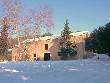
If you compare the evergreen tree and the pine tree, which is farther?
the evergreen tree

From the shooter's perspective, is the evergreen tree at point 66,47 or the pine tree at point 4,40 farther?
the evergreen tree at point 66,47

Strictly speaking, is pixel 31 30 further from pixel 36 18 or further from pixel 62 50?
pixel 62 50

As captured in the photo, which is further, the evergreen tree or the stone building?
the stone building

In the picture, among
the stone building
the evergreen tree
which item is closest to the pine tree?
Result: the stone building

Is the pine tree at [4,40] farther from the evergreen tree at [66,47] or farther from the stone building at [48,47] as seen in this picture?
the evergreen tree at [66,47]

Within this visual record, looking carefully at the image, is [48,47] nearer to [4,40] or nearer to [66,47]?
[66,47]

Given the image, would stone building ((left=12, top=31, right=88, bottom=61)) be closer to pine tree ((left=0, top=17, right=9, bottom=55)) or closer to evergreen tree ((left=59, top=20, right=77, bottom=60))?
evergreen tree ((left=59, top=20, right=77, bottom=60))

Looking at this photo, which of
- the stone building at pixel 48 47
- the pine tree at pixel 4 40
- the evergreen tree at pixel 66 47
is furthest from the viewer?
the stone building at pixel 48 47

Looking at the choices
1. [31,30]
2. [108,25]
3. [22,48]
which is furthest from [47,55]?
[108,25]

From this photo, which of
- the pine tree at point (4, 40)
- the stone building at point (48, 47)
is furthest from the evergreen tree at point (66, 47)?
the pine tree at point (4, 40)

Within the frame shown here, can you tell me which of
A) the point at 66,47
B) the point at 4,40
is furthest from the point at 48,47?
the point at 4,40

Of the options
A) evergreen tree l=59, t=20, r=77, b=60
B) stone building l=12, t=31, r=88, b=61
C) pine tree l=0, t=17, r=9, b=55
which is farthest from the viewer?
stone building l=12, t=31, r=88, b=61

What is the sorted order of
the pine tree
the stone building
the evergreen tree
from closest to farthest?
the pine tree
the evergreen tree
the stone building

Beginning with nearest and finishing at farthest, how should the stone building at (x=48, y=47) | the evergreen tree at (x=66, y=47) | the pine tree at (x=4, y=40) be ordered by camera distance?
the pine tree at (x=4, y=40) < the evergreen tree at (x=66, y=47) < the stone building at (x=48, y=47)
